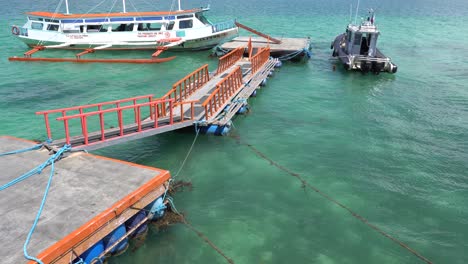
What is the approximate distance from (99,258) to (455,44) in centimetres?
4357

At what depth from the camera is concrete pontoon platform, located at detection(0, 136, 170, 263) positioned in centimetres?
721

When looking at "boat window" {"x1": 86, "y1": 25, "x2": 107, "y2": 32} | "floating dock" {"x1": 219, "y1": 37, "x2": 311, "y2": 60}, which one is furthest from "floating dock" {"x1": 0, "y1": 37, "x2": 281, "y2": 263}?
"boat window" {"x1": 86, "y1": 25, "x2": 107, "y2": 32}

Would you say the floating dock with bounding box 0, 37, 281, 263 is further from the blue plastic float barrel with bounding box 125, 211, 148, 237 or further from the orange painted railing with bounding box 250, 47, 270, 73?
the orange painted railing with bounding box 250, 47, 270, 73

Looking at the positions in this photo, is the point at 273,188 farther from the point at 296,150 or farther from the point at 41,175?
the point at 41,175

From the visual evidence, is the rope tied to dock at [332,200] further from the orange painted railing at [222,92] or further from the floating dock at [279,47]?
the floating dock at [279,47]

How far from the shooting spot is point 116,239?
8734 millimetres

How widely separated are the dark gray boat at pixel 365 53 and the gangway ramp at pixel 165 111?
6702 millimetres

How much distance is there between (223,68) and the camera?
24391mm

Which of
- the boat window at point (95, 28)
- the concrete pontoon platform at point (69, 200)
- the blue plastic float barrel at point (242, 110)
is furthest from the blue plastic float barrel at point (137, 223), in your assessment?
the boat window at point (95, 28)

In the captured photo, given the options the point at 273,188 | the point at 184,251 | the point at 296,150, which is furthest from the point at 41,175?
the point at 296,150

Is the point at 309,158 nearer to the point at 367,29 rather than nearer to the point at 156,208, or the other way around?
the point at 156,208

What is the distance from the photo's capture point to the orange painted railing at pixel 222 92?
651 inches

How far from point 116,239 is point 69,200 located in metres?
1.46

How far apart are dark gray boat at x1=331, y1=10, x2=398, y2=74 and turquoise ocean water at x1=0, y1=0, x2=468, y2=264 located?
79 cm
